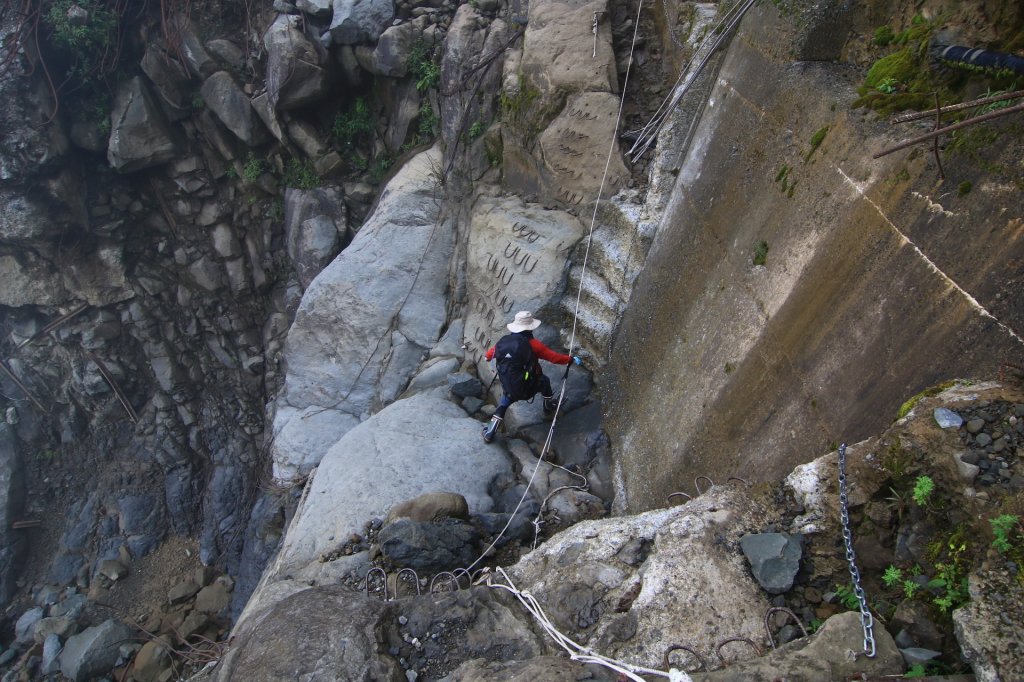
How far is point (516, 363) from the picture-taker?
553cm

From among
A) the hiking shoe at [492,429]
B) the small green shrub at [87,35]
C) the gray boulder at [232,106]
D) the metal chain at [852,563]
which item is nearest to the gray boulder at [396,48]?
the gray boulder at [232,106]

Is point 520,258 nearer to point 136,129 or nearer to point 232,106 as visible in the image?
point 232,106

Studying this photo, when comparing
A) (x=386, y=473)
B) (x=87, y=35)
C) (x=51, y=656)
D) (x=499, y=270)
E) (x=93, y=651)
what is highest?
(x=87, y=35)

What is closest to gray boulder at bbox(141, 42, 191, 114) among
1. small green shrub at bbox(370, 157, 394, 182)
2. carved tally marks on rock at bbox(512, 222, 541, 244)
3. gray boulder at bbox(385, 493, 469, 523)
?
small green shrub at bbox(370, 157, 394, 182)

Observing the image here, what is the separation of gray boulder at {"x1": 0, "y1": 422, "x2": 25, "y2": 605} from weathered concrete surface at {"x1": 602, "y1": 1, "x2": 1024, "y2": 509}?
387 inches

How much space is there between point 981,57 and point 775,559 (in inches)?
91.7

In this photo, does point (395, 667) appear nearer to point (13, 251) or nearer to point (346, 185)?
point (346, 185)

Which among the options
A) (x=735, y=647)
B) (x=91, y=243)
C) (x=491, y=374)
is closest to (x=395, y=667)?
(x=735, y=647)

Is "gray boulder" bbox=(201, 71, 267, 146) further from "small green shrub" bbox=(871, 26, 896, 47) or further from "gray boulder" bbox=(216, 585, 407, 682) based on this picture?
"small green shrub" bbox=(871, 26, 896, 47)

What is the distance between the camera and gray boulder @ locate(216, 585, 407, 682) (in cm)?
322

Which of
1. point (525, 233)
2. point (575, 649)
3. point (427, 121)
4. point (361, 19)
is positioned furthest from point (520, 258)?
point (361, 19)

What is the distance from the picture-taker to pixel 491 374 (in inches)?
270

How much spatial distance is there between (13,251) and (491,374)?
333 inches

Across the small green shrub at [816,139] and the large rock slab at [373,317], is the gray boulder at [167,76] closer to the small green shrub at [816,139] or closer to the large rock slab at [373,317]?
the large rock slab at [373,317]
